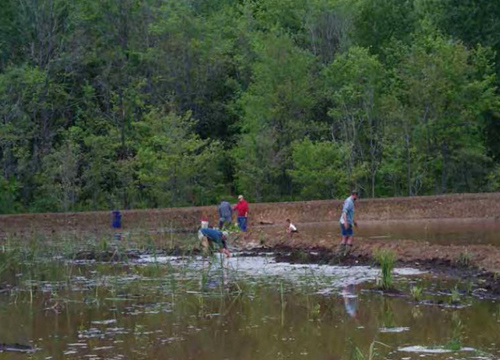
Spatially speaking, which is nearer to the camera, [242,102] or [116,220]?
[116,220]

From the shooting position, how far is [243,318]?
16.7 m

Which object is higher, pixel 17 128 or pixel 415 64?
pixel 415 64

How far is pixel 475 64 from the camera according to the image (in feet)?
175

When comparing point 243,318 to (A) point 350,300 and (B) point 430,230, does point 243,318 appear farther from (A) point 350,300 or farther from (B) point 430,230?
(B) point 430,230

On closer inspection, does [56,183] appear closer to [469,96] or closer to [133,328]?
[469,96]

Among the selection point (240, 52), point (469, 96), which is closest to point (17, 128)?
point (240, 52)

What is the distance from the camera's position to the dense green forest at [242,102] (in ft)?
168

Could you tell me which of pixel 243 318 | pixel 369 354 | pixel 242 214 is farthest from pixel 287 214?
pixel 369 354

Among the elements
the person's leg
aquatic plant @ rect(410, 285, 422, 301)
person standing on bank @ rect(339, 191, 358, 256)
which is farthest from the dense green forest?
aquatic plant @ rect(410, 285, 422, 301)

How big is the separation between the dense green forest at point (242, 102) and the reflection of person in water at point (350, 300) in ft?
103

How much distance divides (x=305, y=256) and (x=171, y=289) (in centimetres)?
562

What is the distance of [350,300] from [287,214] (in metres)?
24.6

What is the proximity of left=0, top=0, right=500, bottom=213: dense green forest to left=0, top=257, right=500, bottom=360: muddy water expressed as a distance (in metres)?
28.9

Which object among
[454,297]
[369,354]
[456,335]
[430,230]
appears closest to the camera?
[369,354]
